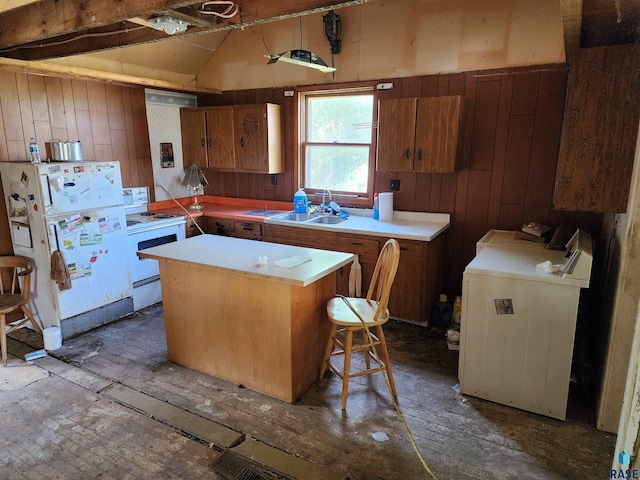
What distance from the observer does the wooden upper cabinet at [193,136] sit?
183 inches

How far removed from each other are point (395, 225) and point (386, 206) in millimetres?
268

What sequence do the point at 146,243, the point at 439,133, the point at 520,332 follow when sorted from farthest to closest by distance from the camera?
the point at 146,243, the point at 439,133, the point at 520,332

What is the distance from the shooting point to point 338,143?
13.7 feet

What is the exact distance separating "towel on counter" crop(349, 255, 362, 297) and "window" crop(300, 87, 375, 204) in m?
0.83

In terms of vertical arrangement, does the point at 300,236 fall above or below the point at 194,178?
below

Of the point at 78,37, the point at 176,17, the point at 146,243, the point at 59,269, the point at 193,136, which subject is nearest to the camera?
the point at 176,17

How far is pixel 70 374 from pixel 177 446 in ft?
4.02

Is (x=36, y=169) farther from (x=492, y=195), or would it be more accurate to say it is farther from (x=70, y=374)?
(x=492, y=195)

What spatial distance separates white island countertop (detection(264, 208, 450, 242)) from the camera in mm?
3309

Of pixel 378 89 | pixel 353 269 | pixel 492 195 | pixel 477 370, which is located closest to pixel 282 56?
pixel 378 89

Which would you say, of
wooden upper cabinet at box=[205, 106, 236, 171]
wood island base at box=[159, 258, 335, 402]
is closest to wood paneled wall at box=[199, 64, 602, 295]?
wood island base at box=[159, 258, 335, 402]

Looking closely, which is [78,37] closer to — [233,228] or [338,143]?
[233,228]

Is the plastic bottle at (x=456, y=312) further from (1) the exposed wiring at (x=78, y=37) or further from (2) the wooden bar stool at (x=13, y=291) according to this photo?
(2) the wooden bar stool at (x=13, y=291)

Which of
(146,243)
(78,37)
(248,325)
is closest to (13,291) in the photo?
(146,243)
